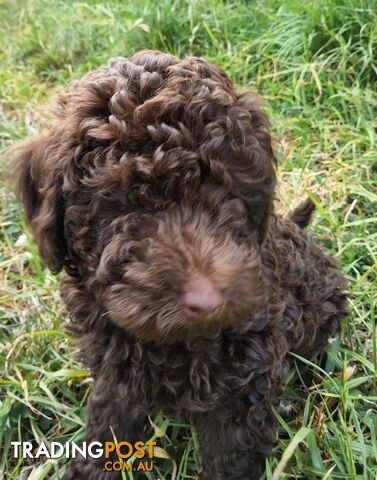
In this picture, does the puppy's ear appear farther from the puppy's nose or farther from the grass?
the puppy's nose

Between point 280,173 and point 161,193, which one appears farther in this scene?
point 280,173

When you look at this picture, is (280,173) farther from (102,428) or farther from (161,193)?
(161,193)

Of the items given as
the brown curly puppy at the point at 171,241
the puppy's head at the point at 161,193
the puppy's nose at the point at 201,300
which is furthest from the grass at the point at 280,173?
the puppy's nose at the point at 201,300

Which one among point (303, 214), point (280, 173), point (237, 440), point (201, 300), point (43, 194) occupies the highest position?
point (43, 194)

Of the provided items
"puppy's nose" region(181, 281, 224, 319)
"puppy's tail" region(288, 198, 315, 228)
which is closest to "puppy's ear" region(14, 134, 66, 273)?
"puppy's nose" region(181, 281, 224, 319)

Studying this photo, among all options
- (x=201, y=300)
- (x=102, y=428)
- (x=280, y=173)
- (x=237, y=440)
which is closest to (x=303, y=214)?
(x=280, y=173)
